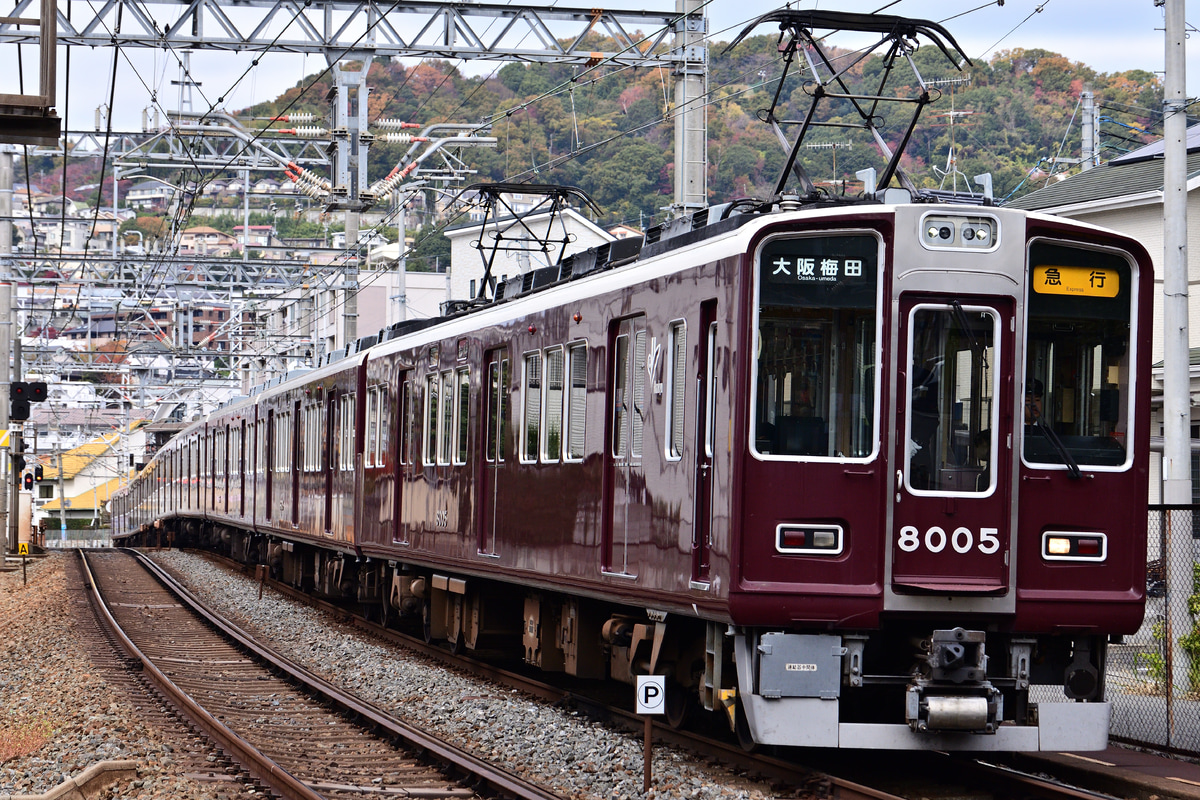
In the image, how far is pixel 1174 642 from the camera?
410 inches

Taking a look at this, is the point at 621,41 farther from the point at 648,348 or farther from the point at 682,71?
the point at 648,348

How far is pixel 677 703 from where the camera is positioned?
32.8 ft

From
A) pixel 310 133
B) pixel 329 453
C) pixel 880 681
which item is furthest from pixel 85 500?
pixel 880 681

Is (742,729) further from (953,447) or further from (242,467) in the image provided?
(242,467)

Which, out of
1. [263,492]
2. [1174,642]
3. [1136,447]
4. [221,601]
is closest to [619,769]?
[1136,447]

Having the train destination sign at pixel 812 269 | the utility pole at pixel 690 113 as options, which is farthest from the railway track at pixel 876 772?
the utility pole at pixel 690 113

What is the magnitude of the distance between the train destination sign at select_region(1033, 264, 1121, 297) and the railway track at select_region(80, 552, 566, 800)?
12.1 ft

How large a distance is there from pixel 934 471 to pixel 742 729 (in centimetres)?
179

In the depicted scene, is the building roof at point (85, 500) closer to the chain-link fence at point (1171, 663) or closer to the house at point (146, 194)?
the house at point (146, 194)

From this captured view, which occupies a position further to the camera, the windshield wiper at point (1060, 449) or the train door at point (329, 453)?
the train door at point (329, 453)

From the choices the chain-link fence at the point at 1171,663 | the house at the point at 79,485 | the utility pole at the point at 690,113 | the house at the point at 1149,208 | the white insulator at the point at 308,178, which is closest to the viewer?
the chain-link fence at the point at 1171,663

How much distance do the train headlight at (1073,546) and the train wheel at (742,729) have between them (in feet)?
5.90

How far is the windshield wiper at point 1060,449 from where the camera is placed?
8.18m

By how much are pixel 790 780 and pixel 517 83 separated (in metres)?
51.1
